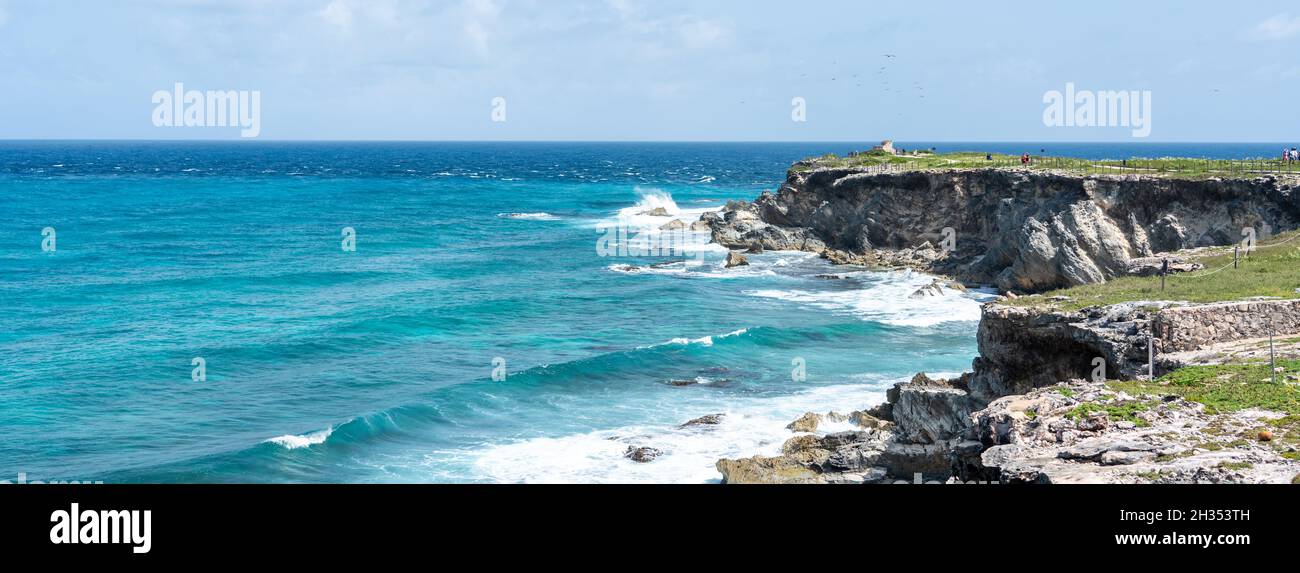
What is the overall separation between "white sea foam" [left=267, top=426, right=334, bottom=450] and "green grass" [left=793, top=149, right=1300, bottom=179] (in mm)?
42915

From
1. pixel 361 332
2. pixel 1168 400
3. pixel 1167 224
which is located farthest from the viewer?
pixel 1167 224

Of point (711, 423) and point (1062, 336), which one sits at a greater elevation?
point (1062, 336)

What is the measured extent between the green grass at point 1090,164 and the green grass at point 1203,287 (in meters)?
24.6

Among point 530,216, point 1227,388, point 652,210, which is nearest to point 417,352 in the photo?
point 1227,388

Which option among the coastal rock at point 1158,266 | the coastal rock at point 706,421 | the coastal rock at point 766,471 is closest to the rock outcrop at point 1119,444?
the coastal rock at point 766,471

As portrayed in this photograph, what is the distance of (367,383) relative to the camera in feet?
122

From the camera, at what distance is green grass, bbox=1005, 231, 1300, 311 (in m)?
23.4

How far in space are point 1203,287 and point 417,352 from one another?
1140 inches

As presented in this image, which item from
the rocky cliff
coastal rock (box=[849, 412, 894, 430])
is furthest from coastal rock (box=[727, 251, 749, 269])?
coastal rock (box=[849, 412, 894, 430])

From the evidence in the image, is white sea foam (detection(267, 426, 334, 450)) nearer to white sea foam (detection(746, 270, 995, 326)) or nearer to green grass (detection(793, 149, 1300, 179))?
white sea foam (detection(746, 270, 995, 326))

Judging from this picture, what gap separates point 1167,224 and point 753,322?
20519 millimetres

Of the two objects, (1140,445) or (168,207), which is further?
(168,207)
